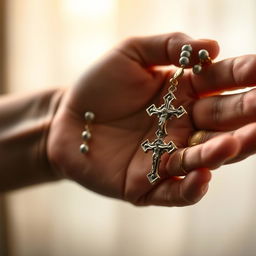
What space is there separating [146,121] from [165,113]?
8 cm

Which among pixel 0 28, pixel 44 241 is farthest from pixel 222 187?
pixel 0 28

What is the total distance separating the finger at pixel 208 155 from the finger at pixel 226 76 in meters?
0.13

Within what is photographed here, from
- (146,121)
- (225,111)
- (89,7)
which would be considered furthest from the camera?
(89,7)

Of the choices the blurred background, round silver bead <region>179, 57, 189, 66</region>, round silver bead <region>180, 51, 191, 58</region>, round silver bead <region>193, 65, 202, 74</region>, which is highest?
round silver bead <region>180, 51, 191, 58</region>

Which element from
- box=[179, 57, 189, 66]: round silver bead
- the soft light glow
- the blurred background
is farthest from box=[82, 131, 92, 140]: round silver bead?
the soft light glow

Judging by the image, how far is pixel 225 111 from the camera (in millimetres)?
741

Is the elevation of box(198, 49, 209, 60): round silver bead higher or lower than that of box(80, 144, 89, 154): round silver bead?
higher

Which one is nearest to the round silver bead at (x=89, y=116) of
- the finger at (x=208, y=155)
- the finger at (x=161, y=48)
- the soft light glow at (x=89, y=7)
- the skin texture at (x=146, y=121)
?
the skin texture at (x=146, y=121)

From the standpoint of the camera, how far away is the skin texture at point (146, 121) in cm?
70

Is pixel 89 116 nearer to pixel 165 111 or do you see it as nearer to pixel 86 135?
pixel 86 135

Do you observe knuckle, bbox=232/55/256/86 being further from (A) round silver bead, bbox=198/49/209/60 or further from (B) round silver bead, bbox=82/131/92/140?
(B) round silver bead, bbox=82/131/92/140

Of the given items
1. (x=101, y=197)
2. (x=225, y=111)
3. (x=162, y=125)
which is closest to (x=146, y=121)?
(x=162, y=125)

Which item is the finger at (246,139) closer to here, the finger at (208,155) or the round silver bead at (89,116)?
the finger at (208,155)

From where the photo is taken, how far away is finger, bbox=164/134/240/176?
0.62m
